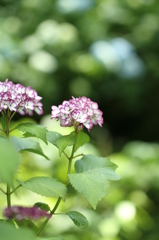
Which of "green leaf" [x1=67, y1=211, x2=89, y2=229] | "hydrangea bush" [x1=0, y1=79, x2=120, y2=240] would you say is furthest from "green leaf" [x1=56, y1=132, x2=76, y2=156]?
"green leaf" [x1=67, y1=211, x2=89, y2=229]

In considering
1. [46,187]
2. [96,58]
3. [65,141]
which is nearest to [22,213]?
[46,187]

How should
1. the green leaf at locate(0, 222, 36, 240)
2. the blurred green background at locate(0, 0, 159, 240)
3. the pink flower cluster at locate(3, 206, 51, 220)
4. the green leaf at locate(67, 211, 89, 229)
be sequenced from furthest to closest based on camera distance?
the blurred green background at locate(0, 0, 159, 240) < the green leaf at locate(67, 211, 89, 229) < the pink flower cluster at locate(3, 206, 51, 220) < the green leaf at locate(0, 222, 36, 240)

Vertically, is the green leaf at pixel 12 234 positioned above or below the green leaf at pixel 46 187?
above

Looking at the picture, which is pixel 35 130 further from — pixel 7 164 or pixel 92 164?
pixel 7 164

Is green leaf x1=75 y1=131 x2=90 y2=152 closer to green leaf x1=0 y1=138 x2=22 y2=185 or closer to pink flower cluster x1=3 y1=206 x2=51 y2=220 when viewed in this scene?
pink flower cluster x1=3 y1=206 x2=51 y2=220

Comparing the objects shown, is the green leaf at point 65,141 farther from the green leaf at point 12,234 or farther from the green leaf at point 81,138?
the green leaf at point 12,234

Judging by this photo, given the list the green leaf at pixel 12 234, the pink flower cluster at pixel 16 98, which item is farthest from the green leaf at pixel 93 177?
the green leaf at pixel 12 234
